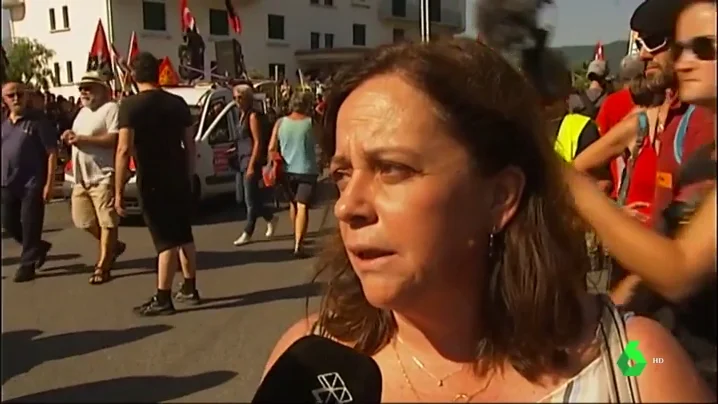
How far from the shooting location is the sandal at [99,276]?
3.49 feet

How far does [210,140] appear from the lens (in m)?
1.11

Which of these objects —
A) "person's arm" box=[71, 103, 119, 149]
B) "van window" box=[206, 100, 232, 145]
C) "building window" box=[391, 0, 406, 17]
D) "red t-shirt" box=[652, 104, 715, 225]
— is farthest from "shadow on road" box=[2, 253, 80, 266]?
"red t-shirt" box=[652, 104, 715, 225]

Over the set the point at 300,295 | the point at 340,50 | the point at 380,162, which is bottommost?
the point at 300,295

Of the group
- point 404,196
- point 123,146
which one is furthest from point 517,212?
point 123,146

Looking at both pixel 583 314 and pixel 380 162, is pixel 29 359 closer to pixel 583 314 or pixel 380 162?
pixel 380 162

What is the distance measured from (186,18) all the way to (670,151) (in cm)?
66

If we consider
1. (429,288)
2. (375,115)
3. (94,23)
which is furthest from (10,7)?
(429,288)

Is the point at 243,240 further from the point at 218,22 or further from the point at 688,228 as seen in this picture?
the point at 688,228

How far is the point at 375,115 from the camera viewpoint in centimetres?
80

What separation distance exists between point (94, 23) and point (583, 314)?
0.59 m

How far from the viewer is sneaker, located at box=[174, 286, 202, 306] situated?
112 cm

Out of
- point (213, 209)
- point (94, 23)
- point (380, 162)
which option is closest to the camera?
point (380, 162)

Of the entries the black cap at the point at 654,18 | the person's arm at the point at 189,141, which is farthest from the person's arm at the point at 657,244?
the person's arm at the point at 189,141

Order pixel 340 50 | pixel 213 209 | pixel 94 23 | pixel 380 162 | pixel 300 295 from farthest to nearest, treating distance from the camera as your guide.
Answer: pixel 300 295 → pixel 213 209 → pixel 340 50 → pixel 94 23 → pixel 380 162
